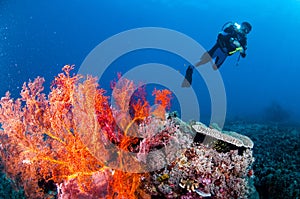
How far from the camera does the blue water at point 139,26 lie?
77.8 m

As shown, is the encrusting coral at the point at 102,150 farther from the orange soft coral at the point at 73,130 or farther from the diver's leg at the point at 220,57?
the diver's leg at the point at 220,57

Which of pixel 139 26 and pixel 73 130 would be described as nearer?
pixel 73 130

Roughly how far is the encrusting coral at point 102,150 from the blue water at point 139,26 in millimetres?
66718

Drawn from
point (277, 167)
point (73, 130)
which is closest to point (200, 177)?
point (73, 130)

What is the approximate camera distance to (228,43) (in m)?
10.6

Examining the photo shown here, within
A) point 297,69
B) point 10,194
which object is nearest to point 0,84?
point 10,194

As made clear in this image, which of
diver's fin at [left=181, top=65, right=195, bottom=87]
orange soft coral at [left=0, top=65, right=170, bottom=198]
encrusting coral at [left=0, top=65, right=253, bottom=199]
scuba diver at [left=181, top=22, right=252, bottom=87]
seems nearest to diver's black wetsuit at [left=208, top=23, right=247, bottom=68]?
scuba diver at [left=181, top=22, right=252, bottom=87]

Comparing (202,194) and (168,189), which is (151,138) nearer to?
(168,189)

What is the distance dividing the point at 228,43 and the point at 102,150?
8072 mm

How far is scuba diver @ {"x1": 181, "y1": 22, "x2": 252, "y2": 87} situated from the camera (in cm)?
1021

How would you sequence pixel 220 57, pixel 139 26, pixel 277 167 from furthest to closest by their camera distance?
pixel 139 26
pixel 220 57
pixel 277 167

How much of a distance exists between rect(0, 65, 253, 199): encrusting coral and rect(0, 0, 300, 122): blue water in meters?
66.7

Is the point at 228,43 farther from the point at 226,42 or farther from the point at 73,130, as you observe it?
the point at 73,130

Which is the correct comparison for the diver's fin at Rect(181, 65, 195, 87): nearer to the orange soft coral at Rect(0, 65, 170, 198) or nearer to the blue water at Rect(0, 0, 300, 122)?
the orange soft coral at Rect(0, 65, 170, 198)
